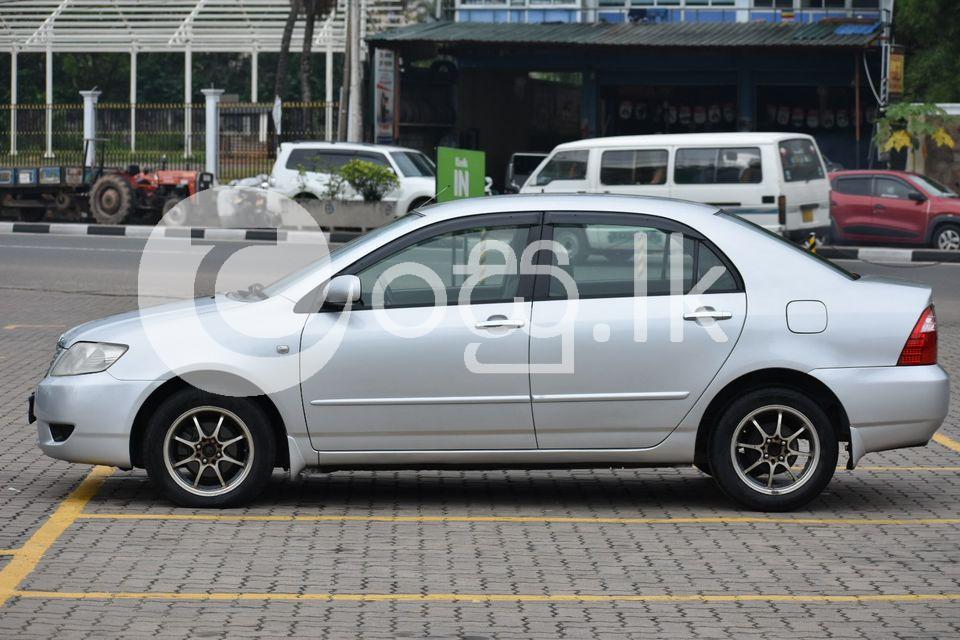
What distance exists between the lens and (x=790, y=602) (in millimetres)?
5465

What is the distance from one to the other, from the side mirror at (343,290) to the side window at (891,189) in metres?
19.6

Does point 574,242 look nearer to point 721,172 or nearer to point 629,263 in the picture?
point 629,263

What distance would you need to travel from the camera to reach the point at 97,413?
688 cm

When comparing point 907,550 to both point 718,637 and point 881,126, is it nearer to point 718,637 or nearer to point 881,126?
point 718,637

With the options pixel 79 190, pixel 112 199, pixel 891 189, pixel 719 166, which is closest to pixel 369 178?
pixel 112 199

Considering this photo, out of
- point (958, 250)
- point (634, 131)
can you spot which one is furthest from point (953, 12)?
point (958, 250)

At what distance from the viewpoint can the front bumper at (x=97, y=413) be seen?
270 inches

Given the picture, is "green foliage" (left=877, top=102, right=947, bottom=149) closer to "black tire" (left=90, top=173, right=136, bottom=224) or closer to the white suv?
the white suv

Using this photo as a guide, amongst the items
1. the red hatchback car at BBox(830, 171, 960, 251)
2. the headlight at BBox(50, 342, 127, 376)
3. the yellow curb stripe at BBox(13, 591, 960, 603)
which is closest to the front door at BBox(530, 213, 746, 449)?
the yellow curb stripe at BBox(13, 591, 960, 603)

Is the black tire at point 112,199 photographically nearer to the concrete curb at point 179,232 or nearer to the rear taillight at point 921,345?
the concrete curb at point 179,232

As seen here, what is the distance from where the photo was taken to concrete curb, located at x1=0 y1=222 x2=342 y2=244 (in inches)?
1064

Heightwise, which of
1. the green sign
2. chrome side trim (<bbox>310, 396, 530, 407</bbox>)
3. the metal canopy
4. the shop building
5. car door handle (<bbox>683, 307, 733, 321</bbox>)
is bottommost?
chrome side trim (<bbox>310, 396, 530, 407</bbox>)

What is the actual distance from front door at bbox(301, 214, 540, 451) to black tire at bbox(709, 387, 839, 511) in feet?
2.98

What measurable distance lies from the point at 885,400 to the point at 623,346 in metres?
1.25
